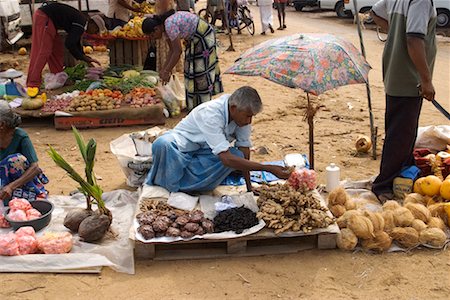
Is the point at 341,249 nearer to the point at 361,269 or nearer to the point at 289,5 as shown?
the point at 361,269

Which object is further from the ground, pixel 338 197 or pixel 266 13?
pixel 266 13

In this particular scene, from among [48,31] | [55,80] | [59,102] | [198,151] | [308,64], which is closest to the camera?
[308,64]

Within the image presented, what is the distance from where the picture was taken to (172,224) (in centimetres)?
404

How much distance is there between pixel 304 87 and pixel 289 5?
21.5 m

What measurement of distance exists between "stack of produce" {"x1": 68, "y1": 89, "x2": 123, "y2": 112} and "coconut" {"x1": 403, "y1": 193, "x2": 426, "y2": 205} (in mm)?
4117

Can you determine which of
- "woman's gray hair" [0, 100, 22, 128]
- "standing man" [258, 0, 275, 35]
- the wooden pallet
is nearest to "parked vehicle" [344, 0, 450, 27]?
"standing man" [258, 0, 275, 35]

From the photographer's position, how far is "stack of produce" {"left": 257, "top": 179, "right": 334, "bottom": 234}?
4.03 metres

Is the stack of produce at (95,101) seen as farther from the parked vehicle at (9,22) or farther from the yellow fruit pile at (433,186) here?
the parked vehicle at (9,22)

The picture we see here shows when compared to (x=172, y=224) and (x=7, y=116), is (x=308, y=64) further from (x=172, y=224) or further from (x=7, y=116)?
(x=7, y=116)

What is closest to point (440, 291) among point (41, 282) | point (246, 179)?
point (246, 179)

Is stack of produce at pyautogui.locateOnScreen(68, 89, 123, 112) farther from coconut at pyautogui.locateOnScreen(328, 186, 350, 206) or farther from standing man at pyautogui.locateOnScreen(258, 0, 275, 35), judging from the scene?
standing man at pyautogui.locateOnScreen(258, 0, 275, 35)

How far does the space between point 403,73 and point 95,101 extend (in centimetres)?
422

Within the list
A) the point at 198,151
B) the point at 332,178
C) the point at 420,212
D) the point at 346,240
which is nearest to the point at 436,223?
the point at 420,212

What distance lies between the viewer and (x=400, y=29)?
4465mm
